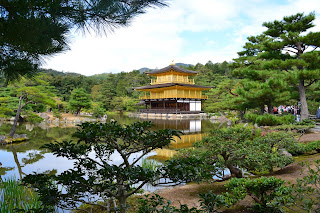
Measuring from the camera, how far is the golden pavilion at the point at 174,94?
23203mm

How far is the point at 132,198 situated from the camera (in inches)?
126

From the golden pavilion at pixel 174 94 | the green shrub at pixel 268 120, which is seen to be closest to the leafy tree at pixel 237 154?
the green shrub at pixel 268 120

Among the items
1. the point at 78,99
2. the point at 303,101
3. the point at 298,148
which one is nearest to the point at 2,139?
the point at 298,148

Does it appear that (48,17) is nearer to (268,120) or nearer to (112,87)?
(268,120)

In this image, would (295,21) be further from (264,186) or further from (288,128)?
(264,186)

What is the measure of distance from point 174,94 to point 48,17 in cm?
2090

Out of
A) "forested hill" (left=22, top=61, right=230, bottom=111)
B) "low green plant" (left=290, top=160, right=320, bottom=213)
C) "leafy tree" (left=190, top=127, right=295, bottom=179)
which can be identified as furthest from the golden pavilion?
"low green plant" (left=290, top=160, right=320, bottom=213)

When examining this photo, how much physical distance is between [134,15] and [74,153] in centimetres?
167

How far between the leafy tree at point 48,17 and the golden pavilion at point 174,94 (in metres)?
19.5

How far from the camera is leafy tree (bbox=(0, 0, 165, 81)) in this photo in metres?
2.14

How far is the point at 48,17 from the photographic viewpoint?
2.44 metres

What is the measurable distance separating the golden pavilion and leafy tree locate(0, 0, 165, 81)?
64.0ft

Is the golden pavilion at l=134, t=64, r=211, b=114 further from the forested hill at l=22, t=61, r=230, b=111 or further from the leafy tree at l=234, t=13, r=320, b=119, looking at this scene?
the leafy tree at l=234, t=13, r=320, b=119

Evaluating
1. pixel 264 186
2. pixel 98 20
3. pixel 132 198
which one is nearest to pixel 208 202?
pixel 264 186
